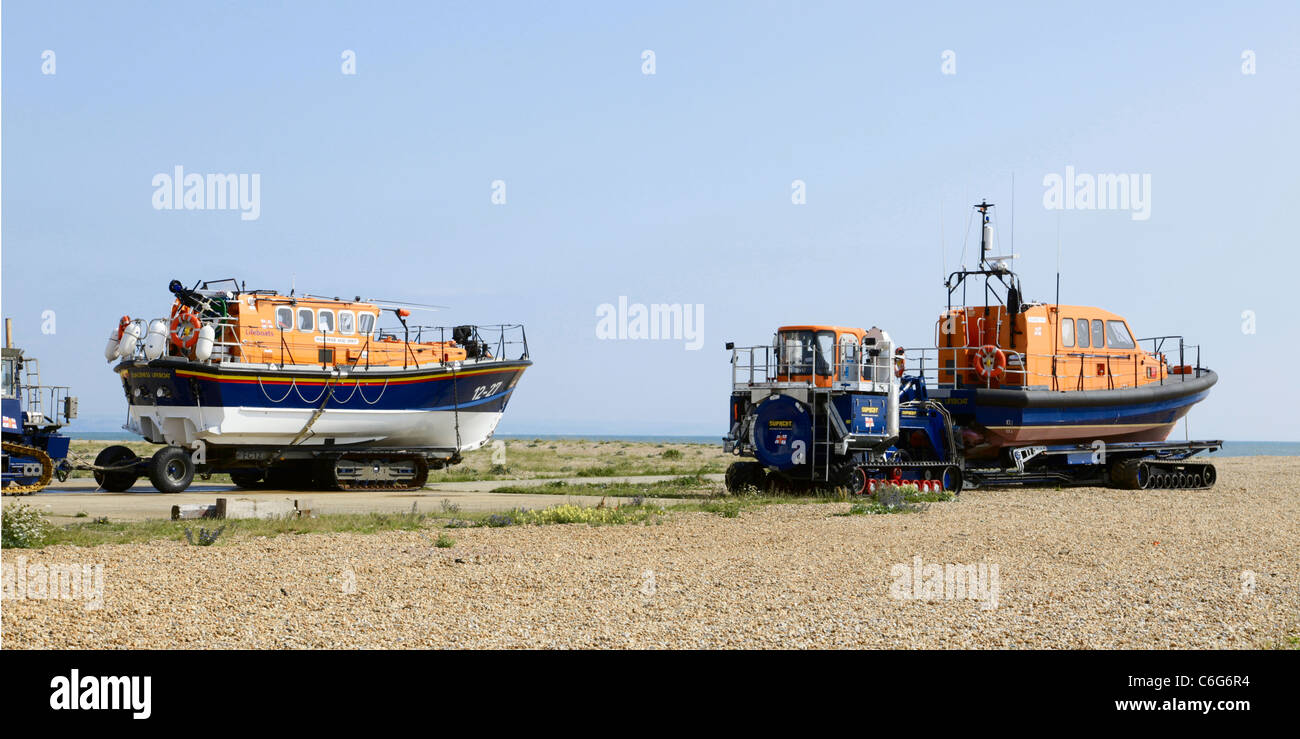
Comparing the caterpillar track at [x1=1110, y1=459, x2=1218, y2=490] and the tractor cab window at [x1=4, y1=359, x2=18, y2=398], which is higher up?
the tractor cab window at [x1=4, y1=359, x2=18, y2=398]

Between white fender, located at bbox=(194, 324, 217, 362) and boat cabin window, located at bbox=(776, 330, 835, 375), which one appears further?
white fender, located at bbox=(194, 324, 217, 362)

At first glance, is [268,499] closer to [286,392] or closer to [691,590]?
[286,392]

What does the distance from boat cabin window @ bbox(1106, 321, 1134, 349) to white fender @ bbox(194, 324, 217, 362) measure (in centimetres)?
1904

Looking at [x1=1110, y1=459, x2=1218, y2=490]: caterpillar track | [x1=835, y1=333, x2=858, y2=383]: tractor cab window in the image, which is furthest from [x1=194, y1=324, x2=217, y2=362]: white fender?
[x1=1110, y1=459, x2=1218, y2=490]: caterpillar track

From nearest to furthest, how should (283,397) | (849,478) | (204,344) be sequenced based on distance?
(849,478)
(204,344)
(283,397)

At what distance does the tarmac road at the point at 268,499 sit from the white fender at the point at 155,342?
2.77m

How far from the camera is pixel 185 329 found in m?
24.6

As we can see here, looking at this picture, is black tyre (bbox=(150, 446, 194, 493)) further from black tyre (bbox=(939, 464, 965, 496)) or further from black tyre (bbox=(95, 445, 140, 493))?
black tyre (bbox=(939, 464, 965, 496))

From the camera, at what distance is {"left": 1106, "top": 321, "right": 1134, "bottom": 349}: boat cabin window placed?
26.9m

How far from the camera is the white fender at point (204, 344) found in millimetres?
23641

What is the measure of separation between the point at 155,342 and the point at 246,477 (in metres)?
3.96

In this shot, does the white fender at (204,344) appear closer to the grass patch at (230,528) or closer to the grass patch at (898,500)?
the grass patch at (230,528)

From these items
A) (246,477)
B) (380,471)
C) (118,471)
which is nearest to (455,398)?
(380,471)
